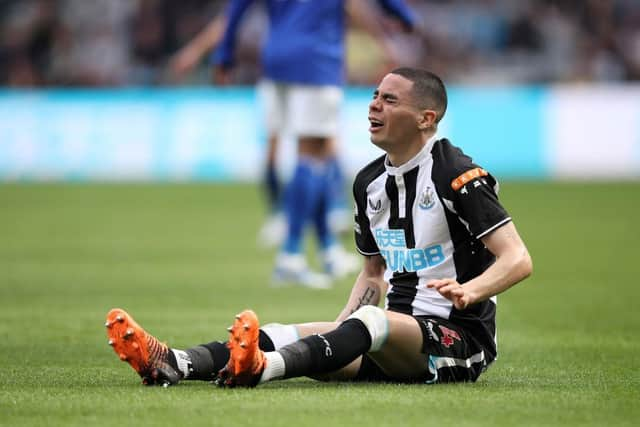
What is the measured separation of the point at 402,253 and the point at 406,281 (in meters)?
0.11

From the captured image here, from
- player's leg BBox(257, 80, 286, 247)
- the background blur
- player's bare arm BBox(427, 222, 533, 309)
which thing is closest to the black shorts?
player's bare arm BBox(427, 222, 533, 309)

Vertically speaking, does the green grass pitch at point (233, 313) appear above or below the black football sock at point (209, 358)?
below

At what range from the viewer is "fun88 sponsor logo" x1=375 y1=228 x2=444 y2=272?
5062mm

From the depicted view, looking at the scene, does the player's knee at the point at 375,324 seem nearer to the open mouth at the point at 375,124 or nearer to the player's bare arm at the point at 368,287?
the player's bare arm at the point at 368,287

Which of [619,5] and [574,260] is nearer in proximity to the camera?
[574,260]

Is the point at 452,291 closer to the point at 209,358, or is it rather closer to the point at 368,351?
the point at 368,351

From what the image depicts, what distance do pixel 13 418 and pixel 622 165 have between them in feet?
56.1

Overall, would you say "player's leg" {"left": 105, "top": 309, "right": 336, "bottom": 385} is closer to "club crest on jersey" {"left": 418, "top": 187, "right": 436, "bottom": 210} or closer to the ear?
"club crest on jersey" {"left": 418, "top": 187, "right": 436, "bottom": 210}

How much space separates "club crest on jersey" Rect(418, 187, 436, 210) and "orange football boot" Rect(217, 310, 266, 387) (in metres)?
0.88

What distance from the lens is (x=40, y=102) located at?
69.0 feet

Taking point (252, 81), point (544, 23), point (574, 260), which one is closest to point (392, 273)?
point (574, 260)

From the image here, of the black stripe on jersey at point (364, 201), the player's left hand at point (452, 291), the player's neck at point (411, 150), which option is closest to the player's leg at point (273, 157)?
the black stripe on jersey at point (364, 201)

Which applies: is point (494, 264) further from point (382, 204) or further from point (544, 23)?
point (544, 23)

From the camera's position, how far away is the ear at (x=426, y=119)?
16.7 feet
